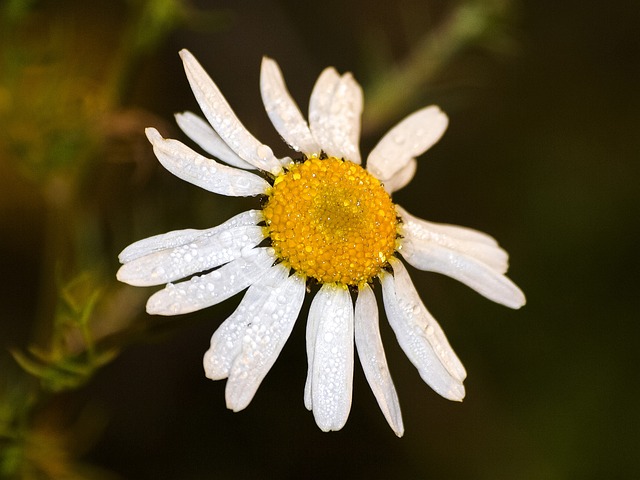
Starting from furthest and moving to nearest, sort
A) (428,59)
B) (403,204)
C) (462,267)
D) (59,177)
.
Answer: (403,204) → (428,59) → (59,177) → (462,267)

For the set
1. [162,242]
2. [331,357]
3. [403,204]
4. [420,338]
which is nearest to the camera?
[162,242]

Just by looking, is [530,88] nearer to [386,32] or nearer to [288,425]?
[386,32]

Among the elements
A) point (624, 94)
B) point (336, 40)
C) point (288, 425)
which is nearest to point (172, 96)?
point (336, 40)

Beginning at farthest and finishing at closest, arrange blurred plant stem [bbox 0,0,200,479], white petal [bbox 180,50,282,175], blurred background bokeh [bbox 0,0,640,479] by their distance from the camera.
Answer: blurred background bokeh [bbox 0,0,640,479]
blurred plant stem [bbox 0,0,200,479]
white petal [bbox 180,50,282,175]

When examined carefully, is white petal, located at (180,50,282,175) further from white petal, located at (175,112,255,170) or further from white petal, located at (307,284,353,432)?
white petal, located at (307,284,353,432)

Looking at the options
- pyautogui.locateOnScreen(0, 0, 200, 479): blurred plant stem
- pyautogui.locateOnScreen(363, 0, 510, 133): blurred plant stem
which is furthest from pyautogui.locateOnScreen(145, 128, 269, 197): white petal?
pyautogui.locateOnScreen(363, 0, 510, 133): blurred plant stem

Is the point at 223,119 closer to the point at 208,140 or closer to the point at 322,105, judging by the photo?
the point at 208,140

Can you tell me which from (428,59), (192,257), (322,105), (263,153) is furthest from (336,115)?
(428,59)
